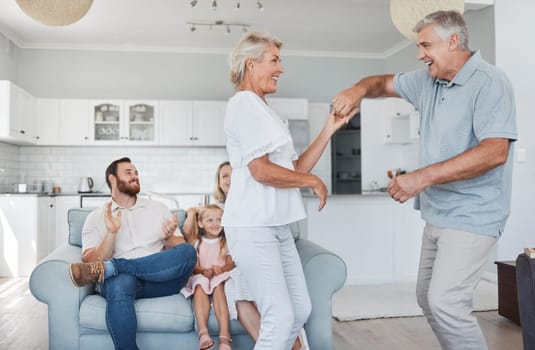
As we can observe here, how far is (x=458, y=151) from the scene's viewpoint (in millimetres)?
1966

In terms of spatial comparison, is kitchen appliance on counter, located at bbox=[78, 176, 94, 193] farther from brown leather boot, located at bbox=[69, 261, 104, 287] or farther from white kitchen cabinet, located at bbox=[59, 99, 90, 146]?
brown leather boot, located at bbox=[69, 261, 104, 287]

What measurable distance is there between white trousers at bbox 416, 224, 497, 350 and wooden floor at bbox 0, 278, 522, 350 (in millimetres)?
1367

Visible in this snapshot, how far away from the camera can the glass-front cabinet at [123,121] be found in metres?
7.26

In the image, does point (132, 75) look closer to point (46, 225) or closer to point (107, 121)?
point (107, 121)

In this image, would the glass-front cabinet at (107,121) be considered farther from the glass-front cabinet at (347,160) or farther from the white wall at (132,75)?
the glass-front cabinet at (347,160)

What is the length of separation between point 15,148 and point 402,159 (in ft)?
17.3

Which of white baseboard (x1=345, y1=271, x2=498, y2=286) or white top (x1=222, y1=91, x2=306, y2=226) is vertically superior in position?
white top (x1=222, y1=91, x2=306, y2=226)

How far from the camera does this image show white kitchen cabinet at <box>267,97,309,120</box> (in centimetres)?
746

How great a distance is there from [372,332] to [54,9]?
2746 mm

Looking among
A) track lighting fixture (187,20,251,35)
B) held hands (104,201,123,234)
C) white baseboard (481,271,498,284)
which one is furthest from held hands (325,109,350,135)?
track lighting fixture (187,20,251,35)

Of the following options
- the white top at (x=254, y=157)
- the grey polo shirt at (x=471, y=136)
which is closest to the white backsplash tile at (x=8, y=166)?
the white top at (x=254, y=157)

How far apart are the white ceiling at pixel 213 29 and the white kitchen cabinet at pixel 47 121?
87cm

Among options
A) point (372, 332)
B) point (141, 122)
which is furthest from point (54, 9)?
point (141, 122)

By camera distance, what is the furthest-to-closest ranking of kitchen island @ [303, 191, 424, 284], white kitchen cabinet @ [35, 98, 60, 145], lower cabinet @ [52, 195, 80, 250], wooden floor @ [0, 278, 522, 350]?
white kitchen cabinet @ [35, 98, 60, 145] → lower cabinet @ [52, 195, 80, 250] → kitchen island @ [303, 191, 424, 284] → wooden floor @ [0, 278, 522, 350]
